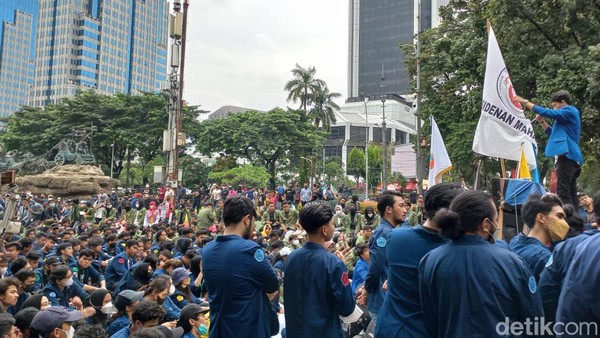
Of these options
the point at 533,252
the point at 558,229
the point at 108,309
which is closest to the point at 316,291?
the point at 533,252

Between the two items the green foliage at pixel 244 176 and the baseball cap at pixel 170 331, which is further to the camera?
the green foliage at pixel 244 176

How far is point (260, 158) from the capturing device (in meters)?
44.2

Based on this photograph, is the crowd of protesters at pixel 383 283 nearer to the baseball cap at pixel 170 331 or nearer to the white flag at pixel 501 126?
the baseball cap at pixel 170 331

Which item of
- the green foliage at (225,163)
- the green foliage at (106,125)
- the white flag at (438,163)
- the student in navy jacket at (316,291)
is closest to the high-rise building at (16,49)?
the green foliage at (106,125)

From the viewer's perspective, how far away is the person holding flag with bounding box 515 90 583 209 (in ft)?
20.2

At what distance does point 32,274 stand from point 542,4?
13872 millimetres

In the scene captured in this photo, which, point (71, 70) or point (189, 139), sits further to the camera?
point (71, 70)

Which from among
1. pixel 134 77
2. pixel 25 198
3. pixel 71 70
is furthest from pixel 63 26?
pixel 25 198

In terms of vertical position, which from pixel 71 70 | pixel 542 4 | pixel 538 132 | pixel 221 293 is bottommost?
pixel 221 293

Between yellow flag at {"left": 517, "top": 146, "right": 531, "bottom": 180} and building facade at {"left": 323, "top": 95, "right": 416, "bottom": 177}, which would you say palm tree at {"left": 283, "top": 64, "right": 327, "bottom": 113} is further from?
yellow flag at {"left": 517, "top": 146, "right": 531, "bottom": 180}

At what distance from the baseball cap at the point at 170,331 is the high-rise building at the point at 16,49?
398 feet

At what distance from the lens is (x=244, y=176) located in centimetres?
3775

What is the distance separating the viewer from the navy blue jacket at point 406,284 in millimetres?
3350

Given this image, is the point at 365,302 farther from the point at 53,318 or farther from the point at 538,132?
the point at 538,132
